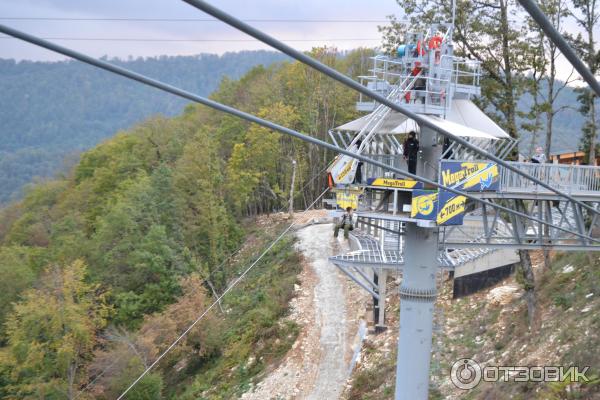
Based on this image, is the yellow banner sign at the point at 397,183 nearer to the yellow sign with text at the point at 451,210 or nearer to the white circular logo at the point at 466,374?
the yellow sign with text at the point at 451,210

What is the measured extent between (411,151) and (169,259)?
2931cm

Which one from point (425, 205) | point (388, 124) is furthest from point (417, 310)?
point (388, 124)

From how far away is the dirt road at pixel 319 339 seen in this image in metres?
24.9

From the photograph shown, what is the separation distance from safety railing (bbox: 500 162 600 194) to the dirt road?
39.0 ft

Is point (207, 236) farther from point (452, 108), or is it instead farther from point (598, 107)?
Answer: point (452, 108)

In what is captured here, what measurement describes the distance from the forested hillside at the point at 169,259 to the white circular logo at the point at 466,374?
32.0ft

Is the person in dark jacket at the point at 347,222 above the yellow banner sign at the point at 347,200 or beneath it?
beneath

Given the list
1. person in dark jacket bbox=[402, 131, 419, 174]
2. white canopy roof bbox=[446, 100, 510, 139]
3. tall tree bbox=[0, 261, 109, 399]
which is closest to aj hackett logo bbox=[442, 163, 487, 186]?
person in dark jacket bbox=[402, 131, 419, 174]

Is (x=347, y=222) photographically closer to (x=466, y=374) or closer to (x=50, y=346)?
(x=466, y=374)

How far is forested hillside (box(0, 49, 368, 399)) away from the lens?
31.4 meters

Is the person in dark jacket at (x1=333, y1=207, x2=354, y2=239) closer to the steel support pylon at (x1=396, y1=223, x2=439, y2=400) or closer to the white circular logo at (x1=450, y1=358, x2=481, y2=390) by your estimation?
the steel support pylon at (x1=396, y1=223, x2=439, y2=400)

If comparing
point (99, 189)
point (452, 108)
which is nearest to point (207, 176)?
point (99, 189)

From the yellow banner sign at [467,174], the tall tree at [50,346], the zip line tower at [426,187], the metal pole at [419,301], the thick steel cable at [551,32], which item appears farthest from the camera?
the tall tree at [50,346]

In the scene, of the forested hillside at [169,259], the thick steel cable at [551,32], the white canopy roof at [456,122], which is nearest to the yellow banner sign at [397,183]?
the white canopy roof at [456,122]
